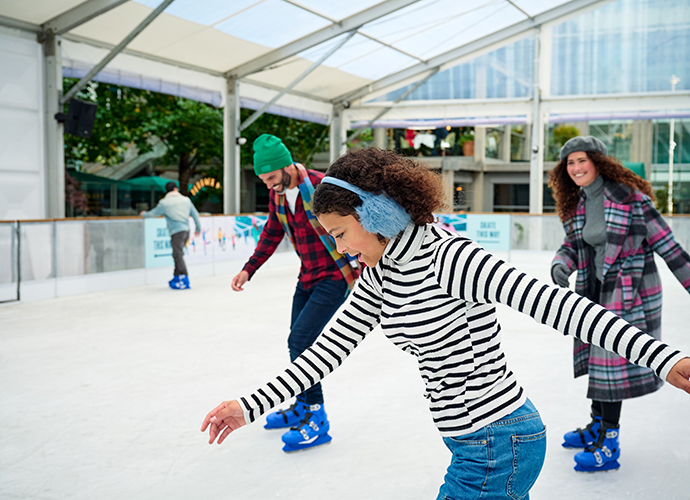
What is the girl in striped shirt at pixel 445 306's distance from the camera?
132 centimetres

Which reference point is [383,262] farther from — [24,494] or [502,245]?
[502,245]

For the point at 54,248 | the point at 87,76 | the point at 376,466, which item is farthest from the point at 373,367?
the point at 87,76

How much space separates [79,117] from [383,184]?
876 cm

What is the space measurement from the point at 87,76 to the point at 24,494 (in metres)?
8.03

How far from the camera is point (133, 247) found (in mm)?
8961

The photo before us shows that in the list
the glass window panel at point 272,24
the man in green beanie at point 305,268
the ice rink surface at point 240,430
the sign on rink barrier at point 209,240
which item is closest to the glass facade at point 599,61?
the glass window panel at point 272,24

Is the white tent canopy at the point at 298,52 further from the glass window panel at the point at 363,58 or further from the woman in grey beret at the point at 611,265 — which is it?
the woman in grey beret at the point at 611,265

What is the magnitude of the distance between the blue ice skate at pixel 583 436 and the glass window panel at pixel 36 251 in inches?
253

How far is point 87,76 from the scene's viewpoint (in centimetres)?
938

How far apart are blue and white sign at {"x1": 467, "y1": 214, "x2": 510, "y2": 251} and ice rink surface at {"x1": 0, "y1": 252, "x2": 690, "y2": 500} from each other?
645cm

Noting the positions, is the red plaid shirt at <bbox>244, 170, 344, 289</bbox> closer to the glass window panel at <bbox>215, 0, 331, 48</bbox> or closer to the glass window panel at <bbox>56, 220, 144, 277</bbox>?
the glass window panel at <bbox>56, 220, 144, 277</bbox>

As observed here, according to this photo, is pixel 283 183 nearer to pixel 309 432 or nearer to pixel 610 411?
pixel 309 432

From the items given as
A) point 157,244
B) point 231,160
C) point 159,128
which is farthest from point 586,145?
point 159,128

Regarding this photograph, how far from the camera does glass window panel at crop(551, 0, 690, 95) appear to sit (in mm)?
14773
